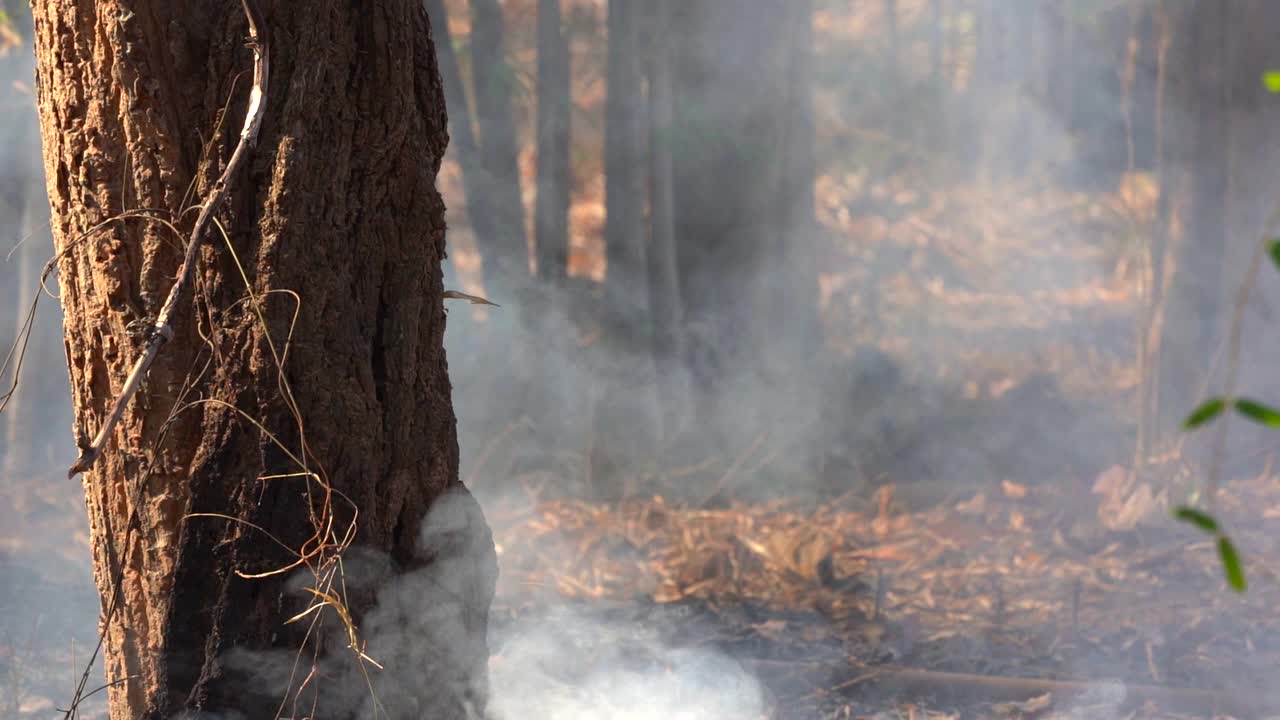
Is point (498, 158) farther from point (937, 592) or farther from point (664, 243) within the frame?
point (937, 592)

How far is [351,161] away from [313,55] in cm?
19

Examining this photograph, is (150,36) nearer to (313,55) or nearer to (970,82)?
(313,55)

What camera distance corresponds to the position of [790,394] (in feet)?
19.3

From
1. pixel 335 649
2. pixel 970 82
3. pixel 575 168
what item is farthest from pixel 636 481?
pixel 970 82

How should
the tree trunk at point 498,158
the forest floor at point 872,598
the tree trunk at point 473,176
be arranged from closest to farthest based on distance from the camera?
the forest floor at point 872,598 < the tree trunk at point 473,176 < the tree trunk at point 498,158

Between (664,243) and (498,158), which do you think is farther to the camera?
(498,158)

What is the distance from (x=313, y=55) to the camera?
1.73 m

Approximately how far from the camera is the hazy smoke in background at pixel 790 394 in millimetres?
3336

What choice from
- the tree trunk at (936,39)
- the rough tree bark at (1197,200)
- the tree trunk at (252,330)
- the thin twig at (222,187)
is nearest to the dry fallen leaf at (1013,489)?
the rough tree bark at (1197,200)

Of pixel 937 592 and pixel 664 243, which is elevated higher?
pixel 664 243

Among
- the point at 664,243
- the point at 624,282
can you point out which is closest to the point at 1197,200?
the point at 664,243

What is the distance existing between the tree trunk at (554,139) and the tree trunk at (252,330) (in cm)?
362

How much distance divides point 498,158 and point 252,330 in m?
4.65

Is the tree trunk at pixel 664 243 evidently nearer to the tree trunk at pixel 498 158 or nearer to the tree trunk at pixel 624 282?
the tree trunk at pixel 624 282
